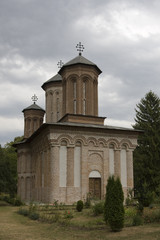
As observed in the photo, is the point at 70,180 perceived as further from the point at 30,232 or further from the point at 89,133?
the point at 30,232

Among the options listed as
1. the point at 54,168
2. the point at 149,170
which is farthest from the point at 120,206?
Answer: the point at 149,170

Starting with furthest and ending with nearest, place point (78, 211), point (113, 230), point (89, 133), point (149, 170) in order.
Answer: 1. point (149, 170)
2. point (89, 133)
3. point (78, 211)
4. point (113, 230)

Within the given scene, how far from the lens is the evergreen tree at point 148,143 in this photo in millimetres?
26128

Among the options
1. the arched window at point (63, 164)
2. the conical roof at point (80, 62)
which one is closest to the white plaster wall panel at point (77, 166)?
the arched window at point (63, 164)

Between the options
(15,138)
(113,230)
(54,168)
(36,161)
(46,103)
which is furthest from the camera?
(15,138)

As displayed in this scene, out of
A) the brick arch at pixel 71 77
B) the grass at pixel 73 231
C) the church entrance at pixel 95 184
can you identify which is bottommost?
the grass at pixel 73 231

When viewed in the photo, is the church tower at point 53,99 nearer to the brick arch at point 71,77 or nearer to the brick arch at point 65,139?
the brick arch at point 71,77

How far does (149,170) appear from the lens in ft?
84.5

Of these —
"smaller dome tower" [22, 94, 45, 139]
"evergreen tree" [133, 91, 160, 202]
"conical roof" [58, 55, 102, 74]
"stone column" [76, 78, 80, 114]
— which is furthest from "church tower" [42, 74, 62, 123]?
"evergreen tree" [133, 91, 160, 202]

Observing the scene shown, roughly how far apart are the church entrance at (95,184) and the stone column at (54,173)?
246 cm

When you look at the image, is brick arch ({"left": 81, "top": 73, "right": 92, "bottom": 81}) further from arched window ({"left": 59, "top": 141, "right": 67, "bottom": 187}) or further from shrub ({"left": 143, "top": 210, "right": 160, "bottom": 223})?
shrub ({"left": 143, "top": 210, "right": 160, "bottom": 223})

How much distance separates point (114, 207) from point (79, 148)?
945cm

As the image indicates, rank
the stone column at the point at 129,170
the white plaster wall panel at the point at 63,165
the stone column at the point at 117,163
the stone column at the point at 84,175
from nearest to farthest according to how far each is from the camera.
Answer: the white plaster wall panel at the point at 63,165, the stone column at the point at 84,175, the stone column at the point at 117,163, the stone column at the point at 129,170

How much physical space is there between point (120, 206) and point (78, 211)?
5.67m
